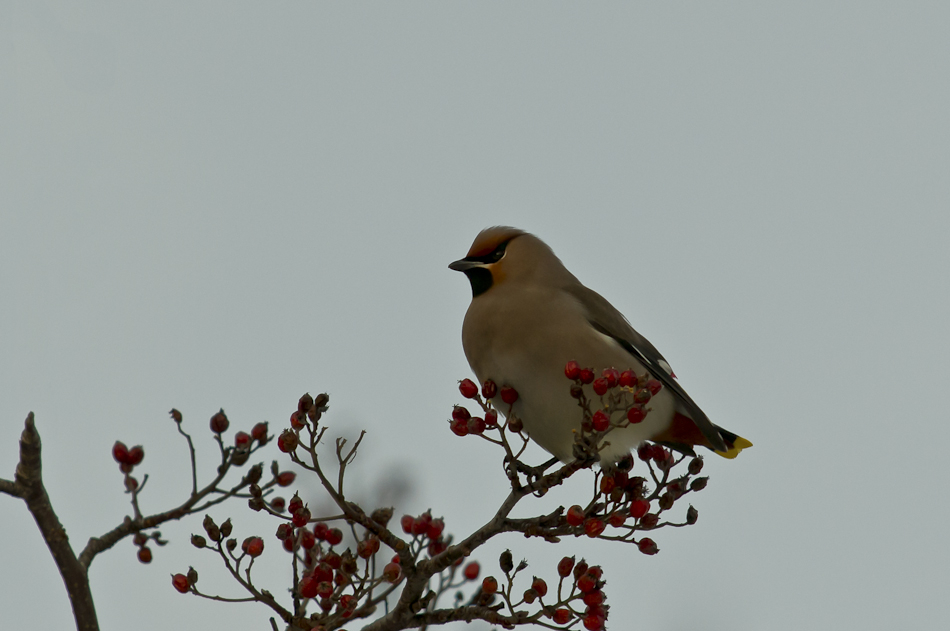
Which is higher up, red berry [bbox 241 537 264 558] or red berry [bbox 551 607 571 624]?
red berry [bbox 241 537 264 558]

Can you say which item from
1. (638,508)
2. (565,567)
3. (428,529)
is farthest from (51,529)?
(638,508)

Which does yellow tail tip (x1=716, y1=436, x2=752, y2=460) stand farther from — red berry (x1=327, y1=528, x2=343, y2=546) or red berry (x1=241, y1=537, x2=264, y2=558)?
red berry (x1=241, y1=537, x2=264, y2=558)

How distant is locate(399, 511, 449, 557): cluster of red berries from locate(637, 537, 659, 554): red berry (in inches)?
30.5

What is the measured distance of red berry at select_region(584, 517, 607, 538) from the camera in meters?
2.99

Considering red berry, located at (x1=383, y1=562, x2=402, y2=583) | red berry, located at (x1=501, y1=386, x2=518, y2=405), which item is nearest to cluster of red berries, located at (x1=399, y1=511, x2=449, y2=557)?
red berry, located at (x1=383, y1=562, x2=402, y2=583)

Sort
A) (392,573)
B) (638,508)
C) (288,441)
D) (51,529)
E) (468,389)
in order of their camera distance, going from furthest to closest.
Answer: (468,389) → (638,508) → (288,441) → (392,573) → (51,529)

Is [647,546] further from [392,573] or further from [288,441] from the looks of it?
[288,441]

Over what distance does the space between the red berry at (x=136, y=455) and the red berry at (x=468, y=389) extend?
4.45ft

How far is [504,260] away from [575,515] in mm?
1919

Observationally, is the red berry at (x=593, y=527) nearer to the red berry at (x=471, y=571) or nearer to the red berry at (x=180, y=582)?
the red berry at (x=471, y=571)

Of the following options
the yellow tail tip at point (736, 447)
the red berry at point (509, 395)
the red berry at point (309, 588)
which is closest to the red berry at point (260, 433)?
the red berry at point (309, 588)

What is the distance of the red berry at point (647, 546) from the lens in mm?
3188

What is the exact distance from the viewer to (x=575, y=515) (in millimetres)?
2971

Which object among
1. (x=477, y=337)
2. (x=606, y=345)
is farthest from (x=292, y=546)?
(x=606, y=345)
